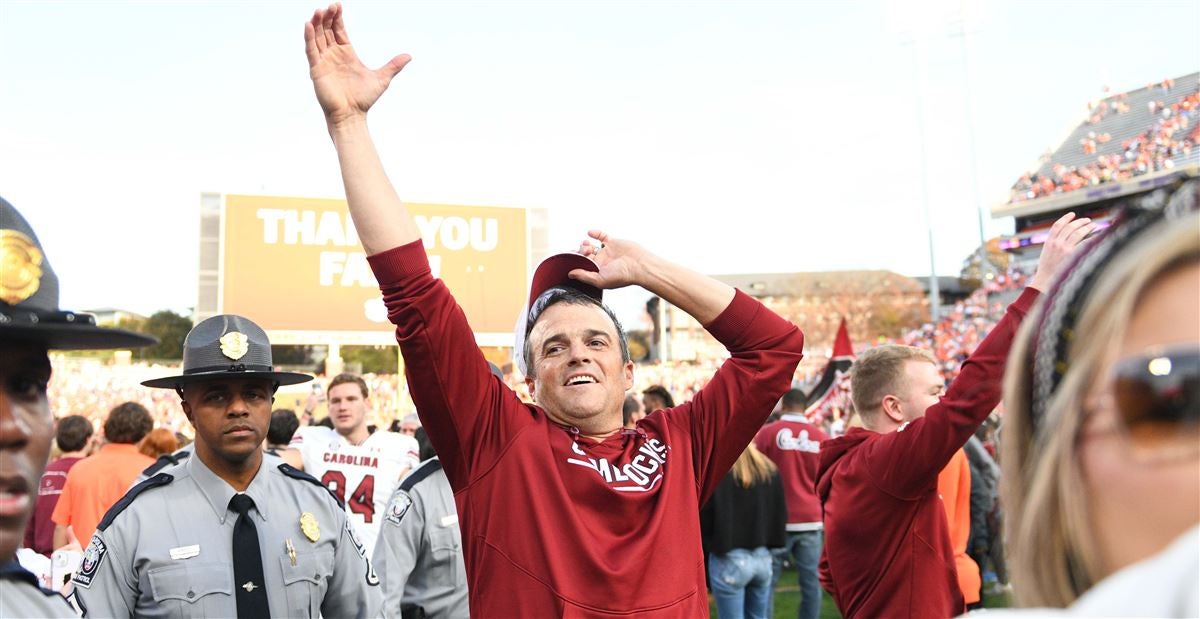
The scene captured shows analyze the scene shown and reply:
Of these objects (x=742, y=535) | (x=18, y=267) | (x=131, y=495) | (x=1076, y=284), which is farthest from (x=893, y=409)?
(x=742, y=535)

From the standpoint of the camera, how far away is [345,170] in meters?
2.41

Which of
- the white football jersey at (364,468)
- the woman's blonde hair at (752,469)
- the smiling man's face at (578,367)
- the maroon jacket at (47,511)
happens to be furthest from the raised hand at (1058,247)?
the maroon jacket at (47,511)

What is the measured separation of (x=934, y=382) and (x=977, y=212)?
3065cm

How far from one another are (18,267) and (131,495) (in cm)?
198

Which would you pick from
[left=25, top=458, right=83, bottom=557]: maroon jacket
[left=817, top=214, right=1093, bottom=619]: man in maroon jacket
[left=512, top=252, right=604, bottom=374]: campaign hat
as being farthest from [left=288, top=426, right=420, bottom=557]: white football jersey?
[left=512, top=252, right=604, bottom=374]: campaign hat

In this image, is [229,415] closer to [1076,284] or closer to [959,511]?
[1076,284]

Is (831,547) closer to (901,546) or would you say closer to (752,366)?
(901,546)

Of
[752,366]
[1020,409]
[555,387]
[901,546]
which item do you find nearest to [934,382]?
[901,546]

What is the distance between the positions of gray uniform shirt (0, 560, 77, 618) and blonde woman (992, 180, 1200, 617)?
1.48 m

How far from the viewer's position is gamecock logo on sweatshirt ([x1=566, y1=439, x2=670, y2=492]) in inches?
104

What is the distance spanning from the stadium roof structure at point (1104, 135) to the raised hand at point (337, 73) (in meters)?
40.0

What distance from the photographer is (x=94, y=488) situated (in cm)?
583

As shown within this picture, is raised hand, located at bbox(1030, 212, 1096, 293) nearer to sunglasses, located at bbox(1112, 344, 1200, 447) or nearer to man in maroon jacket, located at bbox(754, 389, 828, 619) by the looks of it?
sunglasses, located at bbox(1112, 344, 1200, 447)

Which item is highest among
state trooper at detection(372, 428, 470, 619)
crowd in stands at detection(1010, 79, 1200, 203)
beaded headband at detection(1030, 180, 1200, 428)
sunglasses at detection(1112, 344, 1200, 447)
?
crowd in stands at detection(1010, 79, 1200, 203)
